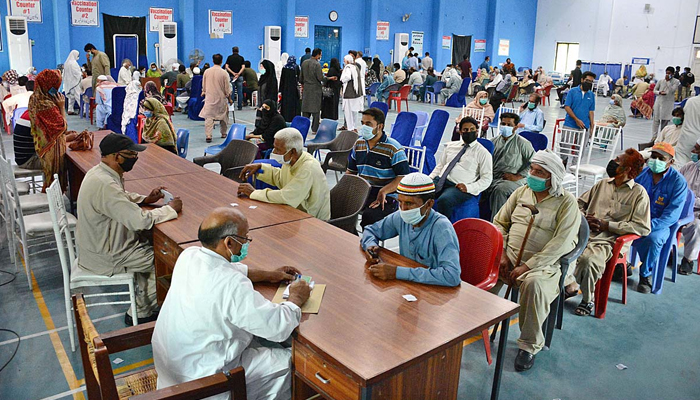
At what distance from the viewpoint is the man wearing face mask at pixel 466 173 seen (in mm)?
4949

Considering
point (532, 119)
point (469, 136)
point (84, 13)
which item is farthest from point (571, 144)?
→ point (84, 13)

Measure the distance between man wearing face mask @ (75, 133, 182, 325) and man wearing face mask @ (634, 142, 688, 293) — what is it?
134 inches

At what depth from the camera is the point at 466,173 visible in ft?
16.4

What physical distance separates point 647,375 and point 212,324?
99.8 inches

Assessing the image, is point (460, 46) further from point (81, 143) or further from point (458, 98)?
point (81, 143)

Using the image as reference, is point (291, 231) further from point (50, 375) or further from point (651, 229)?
point (651, 229)

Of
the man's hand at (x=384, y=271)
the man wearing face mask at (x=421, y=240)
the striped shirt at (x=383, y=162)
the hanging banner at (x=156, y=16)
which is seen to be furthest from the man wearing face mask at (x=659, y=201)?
the hanging banner at (x=156, y=16)

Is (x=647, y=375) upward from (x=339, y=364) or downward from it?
downward

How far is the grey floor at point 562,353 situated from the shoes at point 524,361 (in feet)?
0.13

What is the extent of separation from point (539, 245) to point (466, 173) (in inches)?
59.6

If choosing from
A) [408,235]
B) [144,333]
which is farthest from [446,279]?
[144,333]

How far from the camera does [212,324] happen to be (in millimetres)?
2162

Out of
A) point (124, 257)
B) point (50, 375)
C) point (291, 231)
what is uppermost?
point (291, 231)

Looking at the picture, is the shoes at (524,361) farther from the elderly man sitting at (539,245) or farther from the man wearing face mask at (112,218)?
the man wearing face mask at (112,218)
